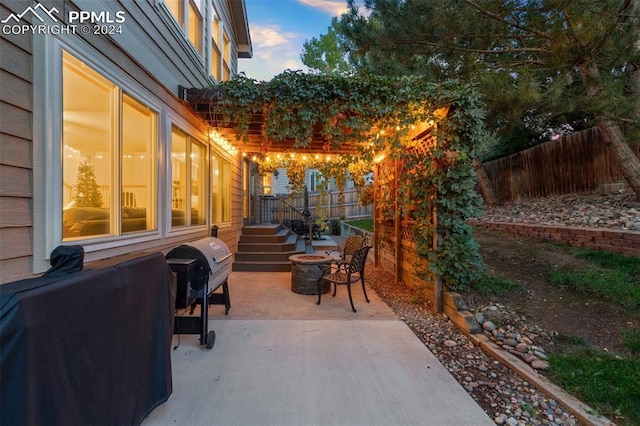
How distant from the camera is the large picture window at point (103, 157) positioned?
2391mm

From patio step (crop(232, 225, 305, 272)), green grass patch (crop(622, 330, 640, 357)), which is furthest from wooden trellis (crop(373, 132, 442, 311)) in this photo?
patio step (crop(232, 225, 305, 272))

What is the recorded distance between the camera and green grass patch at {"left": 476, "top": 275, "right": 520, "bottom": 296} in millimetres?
3736

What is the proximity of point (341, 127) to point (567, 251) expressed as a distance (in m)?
4.00

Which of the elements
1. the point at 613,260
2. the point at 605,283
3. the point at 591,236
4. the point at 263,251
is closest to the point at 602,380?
the point at 605,283

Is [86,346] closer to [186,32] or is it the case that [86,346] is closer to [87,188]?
[87,188]

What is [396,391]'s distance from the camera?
232 cm

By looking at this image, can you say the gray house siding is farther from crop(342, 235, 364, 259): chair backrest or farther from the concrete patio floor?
crop(342, 235, 364, 259): chair backrest

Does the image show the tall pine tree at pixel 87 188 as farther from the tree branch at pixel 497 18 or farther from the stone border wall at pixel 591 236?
the stone border wall at pixel 591 236

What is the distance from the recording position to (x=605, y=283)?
3.45 m

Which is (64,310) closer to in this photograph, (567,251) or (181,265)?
(181,265)

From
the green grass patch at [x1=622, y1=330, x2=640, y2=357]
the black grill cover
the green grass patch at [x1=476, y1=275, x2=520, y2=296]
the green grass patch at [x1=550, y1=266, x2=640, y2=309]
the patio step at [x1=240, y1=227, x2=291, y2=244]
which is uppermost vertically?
the black grill cover

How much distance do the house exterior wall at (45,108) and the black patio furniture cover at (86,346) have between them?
2.45 ft

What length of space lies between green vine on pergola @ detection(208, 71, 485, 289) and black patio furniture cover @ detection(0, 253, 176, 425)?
102 inches

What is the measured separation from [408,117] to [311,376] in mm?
3206
